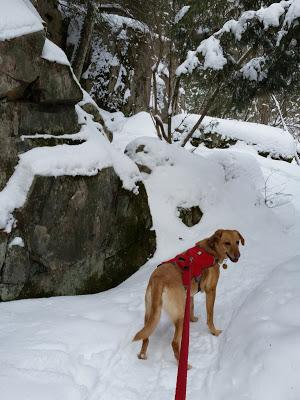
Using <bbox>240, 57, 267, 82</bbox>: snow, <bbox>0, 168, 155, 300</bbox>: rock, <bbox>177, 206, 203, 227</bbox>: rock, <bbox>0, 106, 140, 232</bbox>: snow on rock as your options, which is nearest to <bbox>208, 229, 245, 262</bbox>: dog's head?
<bbox>0, 168, 155, 300</bbox>: rock

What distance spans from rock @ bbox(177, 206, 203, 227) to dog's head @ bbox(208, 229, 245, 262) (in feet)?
13.7

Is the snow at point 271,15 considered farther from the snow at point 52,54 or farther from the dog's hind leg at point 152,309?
the dog's hind leg at point 152,309

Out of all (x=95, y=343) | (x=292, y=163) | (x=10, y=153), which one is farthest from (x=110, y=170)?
(x=292, y=163)

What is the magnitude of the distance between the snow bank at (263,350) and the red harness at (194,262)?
2.34 feet

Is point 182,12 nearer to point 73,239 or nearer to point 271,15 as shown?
point 271,15

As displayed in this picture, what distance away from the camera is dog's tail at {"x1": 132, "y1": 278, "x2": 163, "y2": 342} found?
365 centimetres

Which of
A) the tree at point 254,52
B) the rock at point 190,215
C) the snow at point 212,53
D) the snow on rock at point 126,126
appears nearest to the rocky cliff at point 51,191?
the rock at point 190,215

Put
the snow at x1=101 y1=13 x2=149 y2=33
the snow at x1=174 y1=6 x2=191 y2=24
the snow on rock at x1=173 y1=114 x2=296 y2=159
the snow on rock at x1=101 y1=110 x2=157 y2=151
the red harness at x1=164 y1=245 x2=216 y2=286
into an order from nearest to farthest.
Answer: the red harness at x1=164 y1=245 x2=216 y2=286
the snow at x1=174 y1=6 x2=191 y2=24
the snow at x1=101 y1=13 x2=149 y2=33
the snow on rock at x1=101 y1=110 x2=157 y2=151
the snow on rock at x1=173 y1=114 x2=296 y2=159

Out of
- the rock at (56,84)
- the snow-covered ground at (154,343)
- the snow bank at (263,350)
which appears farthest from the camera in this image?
the rock at (56,84)

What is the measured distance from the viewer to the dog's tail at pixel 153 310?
365cm

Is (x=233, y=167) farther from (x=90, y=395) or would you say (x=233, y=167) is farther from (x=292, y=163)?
(x=90, y=395)

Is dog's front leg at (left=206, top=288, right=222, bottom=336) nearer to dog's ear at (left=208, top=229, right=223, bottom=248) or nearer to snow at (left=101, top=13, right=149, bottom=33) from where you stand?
dog's ear at (left=208, top=229, right=223, bottom=248)

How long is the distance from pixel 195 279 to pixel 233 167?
700 centimetres

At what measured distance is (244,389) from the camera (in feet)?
9.80
